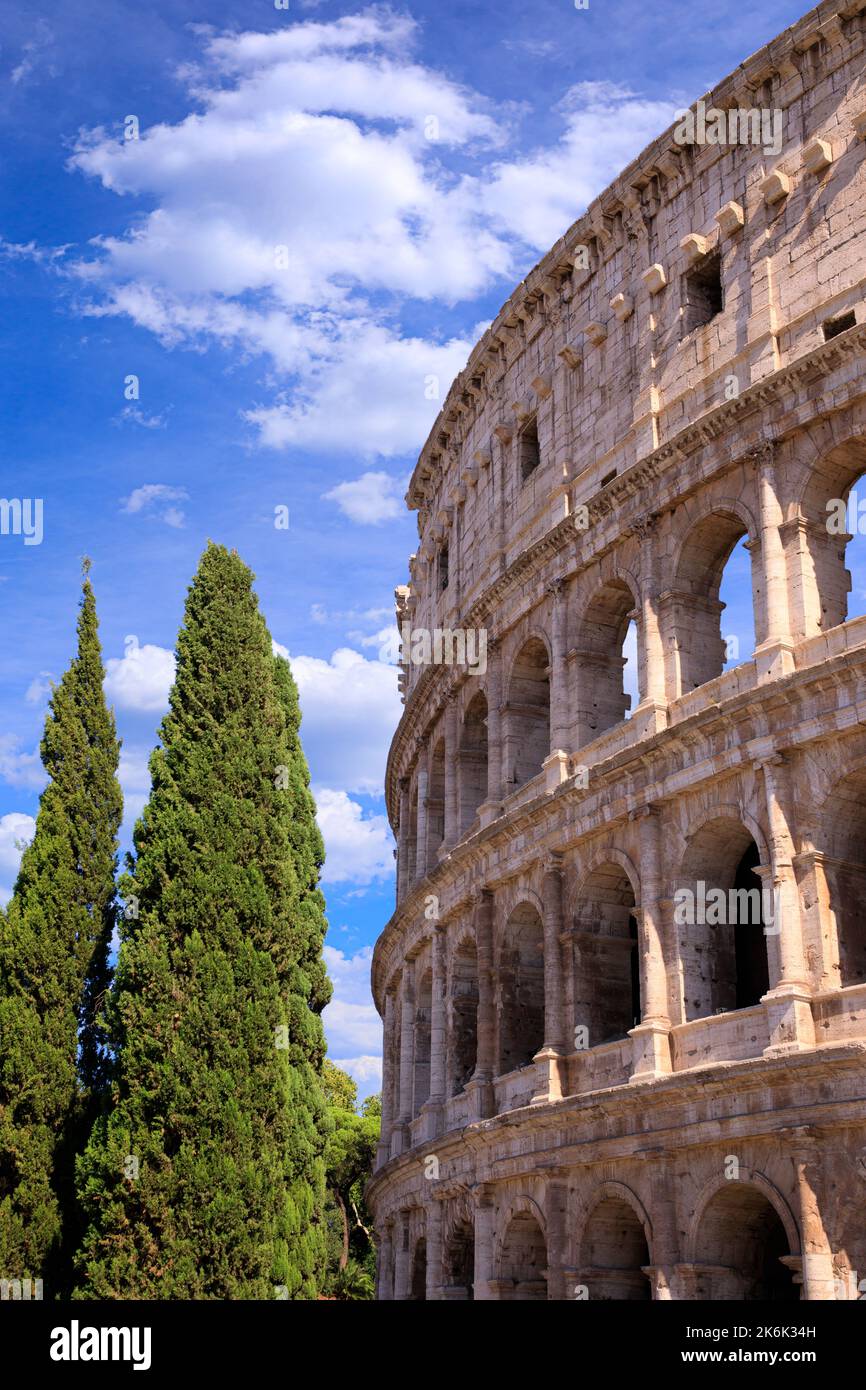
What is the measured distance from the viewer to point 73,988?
979 inches

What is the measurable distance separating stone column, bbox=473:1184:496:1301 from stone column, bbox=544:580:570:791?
5909 mm

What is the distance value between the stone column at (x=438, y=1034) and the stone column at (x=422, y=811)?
2.84 meters

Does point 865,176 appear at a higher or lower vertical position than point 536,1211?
higher

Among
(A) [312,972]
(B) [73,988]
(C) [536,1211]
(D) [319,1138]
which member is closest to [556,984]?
(C) [536,1211]

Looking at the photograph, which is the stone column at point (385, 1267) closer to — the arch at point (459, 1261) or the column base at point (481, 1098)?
the arch at point (459, 1261)

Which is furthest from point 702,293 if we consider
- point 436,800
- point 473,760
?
point 436,800

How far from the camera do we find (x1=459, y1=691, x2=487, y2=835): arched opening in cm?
2720

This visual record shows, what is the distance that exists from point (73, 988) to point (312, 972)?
29.5 ft

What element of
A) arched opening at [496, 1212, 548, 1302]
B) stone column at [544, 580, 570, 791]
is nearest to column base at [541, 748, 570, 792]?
stone column at [544, 580, 570, 791]

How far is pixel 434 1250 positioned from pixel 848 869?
34.3 ft

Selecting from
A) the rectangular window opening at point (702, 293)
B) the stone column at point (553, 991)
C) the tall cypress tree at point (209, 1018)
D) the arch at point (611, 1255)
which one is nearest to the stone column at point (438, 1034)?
the tall cypress tree at point (209, 1018)

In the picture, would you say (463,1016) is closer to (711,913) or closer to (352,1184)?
(711,913)

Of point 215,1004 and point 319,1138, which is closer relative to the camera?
point 215,1004
